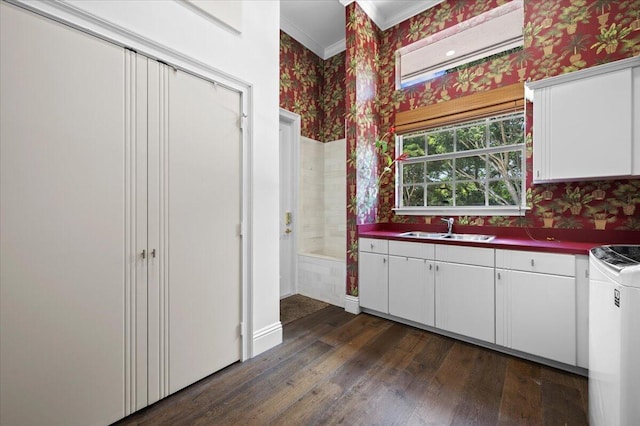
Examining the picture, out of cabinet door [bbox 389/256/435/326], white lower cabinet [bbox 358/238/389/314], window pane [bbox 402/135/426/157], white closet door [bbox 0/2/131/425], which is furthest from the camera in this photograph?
window pane [bbox 402/135/426/157]

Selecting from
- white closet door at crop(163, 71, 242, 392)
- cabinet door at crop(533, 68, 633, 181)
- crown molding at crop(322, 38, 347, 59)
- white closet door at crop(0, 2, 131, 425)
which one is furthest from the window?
white closet door at crop(0, 2, 131, 425)

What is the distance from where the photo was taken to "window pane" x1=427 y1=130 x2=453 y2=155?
3.01 metres

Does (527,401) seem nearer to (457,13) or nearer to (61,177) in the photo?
(61,177)

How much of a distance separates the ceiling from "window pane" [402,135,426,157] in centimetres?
141

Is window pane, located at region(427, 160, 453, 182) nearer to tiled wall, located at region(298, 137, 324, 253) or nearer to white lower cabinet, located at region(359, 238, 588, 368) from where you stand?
white lower cabinet, located at region(359, 238, 588, 368)

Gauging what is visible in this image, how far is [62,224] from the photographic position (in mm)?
1279

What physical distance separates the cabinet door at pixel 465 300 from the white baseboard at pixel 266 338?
1.45 metres

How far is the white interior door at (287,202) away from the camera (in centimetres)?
361

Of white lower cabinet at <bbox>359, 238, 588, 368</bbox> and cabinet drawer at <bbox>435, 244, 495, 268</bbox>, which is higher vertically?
cabinet drawer at <bbox>435, 244, 495, 268</bbox>

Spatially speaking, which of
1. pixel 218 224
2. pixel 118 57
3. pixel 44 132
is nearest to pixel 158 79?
pixel 118 57

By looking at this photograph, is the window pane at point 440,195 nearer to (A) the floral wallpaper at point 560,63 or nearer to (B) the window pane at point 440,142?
(A) the floral wallpaper at point 560,63

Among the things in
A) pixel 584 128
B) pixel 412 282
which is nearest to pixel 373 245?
pixel 412 282

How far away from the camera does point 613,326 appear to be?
101cm

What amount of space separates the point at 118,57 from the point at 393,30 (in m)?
3.08
